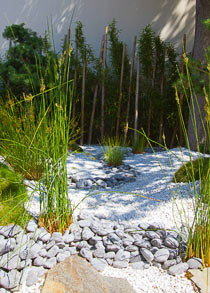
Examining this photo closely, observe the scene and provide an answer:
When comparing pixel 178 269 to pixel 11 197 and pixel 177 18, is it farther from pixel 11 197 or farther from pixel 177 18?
pixel 177 18

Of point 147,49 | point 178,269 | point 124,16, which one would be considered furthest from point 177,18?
point 178,269

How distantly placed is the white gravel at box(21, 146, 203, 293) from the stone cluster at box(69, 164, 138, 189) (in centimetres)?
9

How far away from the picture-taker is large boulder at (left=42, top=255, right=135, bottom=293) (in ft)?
4.19

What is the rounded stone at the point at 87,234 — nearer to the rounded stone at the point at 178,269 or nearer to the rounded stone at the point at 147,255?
the rounded stone at the point at 147,255

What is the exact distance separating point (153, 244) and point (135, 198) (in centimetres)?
90

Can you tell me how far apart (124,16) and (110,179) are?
144 inches

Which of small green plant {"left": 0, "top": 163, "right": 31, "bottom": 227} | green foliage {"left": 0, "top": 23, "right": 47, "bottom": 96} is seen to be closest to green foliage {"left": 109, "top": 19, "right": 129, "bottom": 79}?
green foliage {"left": 0, "top": 23, "right": 47, "bottom": 96}

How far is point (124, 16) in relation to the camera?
17.4 ft

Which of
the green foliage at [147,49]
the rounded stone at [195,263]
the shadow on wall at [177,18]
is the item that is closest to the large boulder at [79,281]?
the rounded stone at [195,263]

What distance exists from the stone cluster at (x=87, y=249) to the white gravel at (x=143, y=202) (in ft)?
0.22

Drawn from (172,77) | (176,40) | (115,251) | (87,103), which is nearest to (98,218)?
(115,251)

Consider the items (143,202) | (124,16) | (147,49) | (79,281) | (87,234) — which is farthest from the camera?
(124,16)

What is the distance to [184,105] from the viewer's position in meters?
4.82

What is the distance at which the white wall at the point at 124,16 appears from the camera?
525cm
